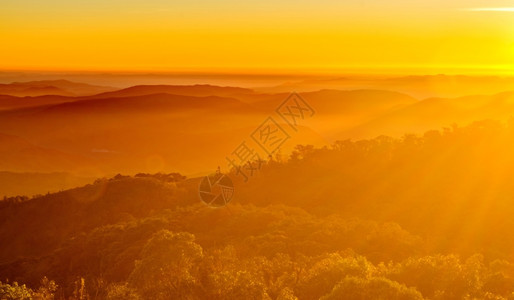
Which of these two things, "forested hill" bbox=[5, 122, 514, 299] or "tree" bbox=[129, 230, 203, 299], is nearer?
"tree" bbox=[129, 230, 203, 299]

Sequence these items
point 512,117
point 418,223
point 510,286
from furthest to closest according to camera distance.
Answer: point 512,117
point 418,223
point 510,286

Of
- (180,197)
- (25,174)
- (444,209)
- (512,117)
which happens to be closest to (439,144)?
(512,117)

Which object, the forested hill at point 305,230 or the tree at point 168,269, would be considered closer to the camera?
the tree at point 168,269

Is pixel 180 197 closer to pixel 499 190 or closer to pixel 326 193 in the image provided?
pixel 326 193

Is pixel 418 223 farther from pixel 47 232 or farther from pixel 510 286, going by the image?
pixel 47 232

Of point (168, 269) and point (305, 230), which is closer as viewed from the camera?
point (168, 269)

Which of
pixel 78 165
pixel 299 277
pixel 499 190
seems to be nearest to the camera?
pixel 299 277

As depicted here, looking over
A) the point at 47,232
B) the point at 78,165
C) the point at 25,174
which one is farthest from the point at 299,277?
the point at 78,165

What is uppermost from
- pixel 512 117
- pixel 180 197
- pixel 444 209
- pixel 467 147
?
pixel 512 117

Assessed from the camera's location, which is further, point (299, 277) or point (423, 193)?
point (423, 193)

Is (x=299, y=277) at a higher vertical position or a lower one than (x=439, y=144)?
lower

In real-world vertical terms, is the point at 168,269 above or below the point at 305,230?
below
